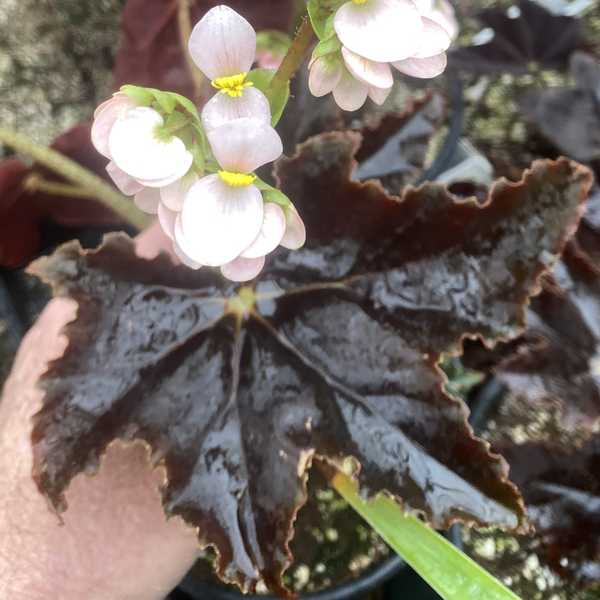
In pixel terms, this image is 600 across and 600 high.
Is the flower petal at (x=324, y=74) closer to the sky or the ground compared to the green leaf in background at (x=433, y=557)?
closer to the sky

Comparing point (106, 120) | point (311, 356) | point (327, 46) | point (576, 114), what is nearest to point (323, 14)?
point (327, 46)

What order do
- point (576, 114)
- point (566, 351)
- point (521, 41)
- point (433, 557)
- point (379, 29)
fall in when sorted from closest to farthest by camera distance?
point (379, 29) < point (433, 557) < point (566, 351) < point (576, 114) < point (521, 41)

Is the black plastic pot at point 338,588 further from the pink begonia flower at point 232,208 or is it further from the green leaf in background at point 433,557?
the pink begonia flower at point 232,208

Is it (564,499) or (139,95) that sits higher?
(139,95)

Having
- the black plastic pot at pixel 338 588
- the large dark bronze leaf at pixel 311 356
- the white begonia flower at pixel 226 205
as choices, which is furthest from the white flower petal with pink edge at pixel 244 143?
the black plastic pot at pixel 338 588

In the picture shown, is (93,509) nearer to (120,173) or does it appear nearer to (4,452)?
(4,452)

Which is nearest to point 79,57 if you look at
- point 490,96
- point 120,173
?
point 490,96

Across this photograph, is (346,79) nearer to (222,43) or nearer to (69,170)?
(222,43)
